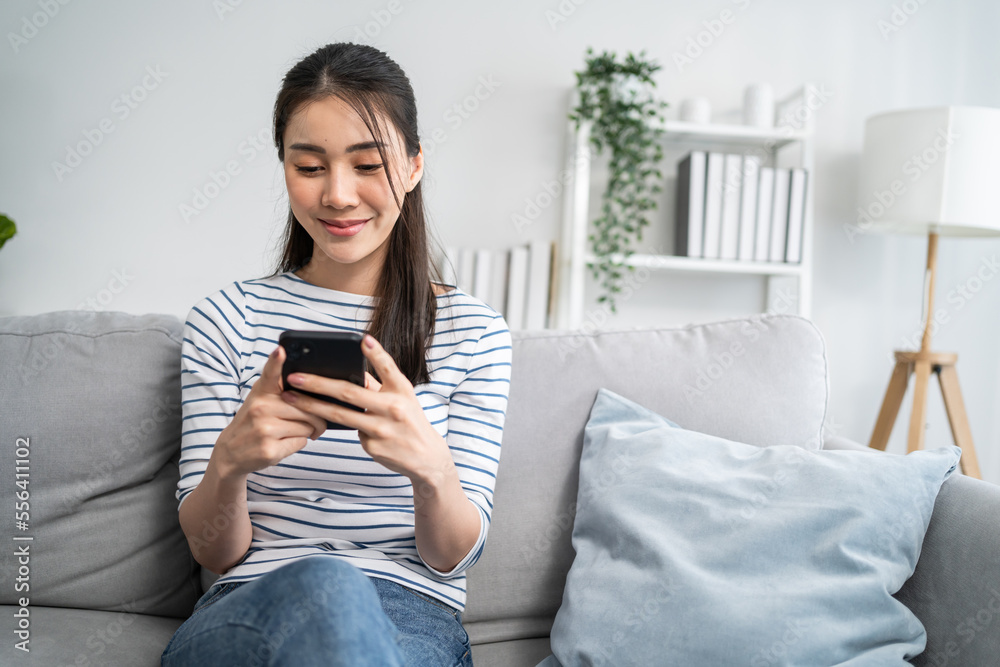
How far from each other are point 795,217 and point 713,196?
26 cm

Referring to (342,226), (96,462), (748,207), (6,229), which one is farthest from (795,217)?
(6,229)

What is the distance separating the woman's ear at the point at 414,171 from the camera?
1048 mm

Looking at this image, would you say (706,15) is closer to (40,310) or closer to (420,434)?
(420,434)

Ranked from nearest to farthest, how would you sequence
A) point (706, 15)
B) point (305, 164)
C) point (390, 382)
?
point (390, 382) → point (305, 164) → point (706, 15)

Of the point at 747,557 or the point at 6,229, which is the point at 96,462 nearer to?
the point at 747,557

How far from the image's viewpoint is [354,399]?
0.73 meters

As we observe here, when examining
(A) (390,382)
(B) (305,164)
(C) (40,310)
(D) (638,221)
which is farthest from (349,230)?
(C) (40,310)

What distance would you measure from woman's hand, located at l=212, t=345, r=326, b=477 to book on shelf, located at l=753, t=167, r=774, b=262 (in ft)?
5.52

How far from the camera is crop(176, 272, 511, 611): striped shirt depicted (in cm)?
92

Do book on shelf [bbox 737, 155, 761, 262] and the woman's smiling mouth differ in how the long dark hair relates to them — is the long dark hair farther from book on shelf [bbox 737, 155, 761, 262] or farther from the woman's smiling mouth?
book on shelf [bbox 737, 155, 761, 262]

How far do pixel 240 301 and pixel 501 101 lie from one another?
1.44 meters

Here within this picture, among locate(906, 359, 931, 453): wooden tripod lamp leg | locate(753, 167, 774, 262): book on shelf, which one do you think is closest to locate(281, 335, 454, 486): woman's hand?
locate(753, 167, 774, 262): book on shelf

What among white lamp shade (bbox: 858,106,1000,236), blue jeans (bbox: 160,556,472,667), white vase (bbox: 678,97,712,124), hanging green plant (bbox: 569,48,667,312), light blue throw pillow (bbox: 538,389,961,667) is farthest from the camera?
white vase (bbox: 678,97,712,124)

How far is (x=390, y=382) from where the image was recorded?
0.76m
